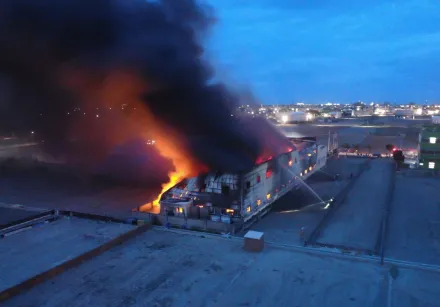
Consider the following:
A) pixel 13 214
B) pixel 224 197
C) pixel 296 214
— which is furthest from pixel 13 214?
pixel 296 214

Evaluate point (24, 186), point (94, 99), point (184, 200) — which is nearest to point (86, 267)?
point (184, 200)

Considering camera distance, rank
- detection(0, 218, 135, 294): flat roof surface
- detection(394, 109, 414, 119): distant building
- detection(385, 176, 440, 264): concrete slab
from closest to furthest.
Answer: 1. detection(0, 218, 135, 294): flat roof surface
2. detection(385, 176, 440, 264): concrete slab
3. detection(394, 109, 414, 119): distant building

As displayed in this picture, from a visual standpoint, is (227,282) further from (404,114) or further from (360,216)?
(404,114)

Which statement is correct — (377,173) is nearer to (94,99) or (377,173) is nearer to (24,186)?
(94,99)

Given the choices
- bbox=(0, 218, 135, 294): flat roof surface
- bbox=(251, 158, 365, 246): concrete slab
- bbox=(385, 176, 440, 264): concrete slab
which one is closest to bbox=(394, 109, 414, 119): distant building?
bbox=(385, 176, 440, 264): concrete slab

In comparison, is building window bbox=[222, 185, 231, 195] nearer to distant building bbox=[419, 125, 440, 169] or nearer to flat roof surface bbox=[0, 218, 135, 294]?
flat roof surface bbox=[0, 218, 135, 294]

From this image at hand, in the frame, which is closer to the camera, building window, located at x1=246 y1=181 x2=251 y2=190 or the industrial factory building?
the industrial factory building
